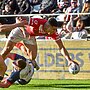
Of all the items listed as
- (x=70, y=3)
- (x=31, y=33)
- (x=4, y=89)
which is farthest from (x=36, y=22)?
(x=70, y=3)

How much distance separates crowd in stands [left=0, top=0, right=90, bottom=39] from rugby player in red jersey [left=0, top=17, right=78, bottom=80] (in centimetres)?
143

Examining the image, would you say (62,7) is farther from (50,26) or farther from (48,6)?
(50,26)

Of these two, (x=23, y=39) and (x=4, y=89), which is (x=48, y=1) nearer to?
(x=23, y=39)

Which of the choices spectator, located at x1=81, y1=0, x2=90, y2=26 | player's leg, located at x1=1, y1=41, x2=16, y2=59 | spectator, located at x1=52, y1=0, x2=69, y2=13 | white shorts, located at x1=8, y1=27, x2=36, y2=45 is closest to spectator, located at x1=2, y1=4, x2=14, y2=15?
spectator, located at x1=52, y1=0, x2=69, y2=13

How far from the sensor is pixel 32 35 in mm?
12797

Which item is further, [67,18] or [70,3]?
[70,3]

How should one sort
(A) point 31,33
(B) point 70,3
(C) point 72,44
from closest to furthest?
(A) point 31,33 → (C) point 72,44 → (B) point 70,3

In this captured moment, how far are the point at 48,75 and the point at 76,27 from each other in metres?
1.56

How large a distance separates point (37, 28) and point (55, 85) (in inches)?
59.4

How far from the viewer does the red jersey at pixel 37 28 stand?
480 inches

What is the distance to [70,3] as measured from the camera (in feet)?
58.0

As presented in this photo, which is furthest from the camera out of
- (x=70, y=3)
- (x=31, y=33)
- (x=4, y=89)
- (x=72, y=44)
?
(x=70, y=3)

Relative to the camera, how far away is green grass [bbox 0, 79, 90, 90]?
12.0 m

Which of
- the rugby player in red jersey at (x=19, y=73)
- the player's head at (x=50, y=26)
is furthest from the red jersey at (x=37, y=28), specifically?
the rugby player in red jersey at (x=19, y=73)
